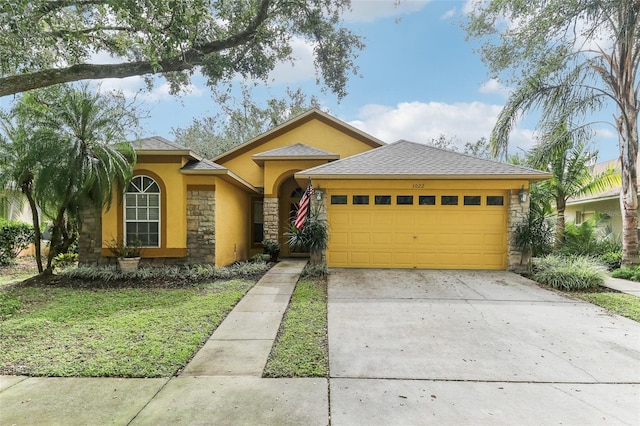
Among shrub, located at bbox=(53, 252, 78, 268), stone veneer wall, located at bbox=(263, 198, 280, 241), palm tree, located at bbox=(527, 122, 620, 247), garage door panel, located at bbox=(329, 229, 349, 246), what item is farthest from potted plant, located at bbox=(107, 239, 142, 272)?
palm tree, located at bbox=(527, 122, 620, 247)

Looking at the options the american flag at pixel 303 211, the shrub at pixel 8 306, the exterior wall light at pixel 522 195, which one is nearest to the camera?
the shrub at pixel 8 306

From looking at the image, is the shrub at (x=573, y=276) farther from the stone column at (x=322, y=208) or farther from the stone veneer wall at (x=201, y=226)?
the stone veneer wall at (x=201, y=226)

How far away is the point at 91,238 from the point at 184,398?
873cm

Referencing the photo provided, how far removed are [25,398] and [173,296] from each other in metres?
4.11

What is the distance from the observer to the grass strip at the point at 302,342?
3.77 meters

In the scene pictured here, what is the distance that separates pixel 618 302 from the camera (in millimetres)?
6762

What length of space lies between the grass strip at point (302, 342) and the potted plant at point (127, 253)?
529 cm

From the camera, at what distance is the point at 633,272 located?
9453mm

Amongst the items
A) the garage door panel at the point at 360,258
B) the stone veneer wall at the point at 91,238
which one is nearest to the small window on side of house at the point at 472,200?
the garage door panel at the point at 360,258

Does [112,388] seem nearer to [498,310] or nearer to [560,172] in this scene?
[498,310]

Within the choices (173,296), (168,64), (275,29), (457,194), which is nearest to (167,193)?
(173,296)

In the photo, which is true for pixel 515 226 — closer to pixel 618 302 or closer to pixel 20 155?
pixel 618 302

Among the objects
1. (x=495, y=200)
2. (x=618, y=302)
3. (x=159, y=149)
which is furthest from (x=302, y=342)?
(x=495, y=200)

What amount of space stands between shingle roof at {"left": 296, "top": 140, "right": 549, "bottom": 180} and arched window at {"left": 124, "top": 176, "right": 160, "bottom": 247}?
174 inches
